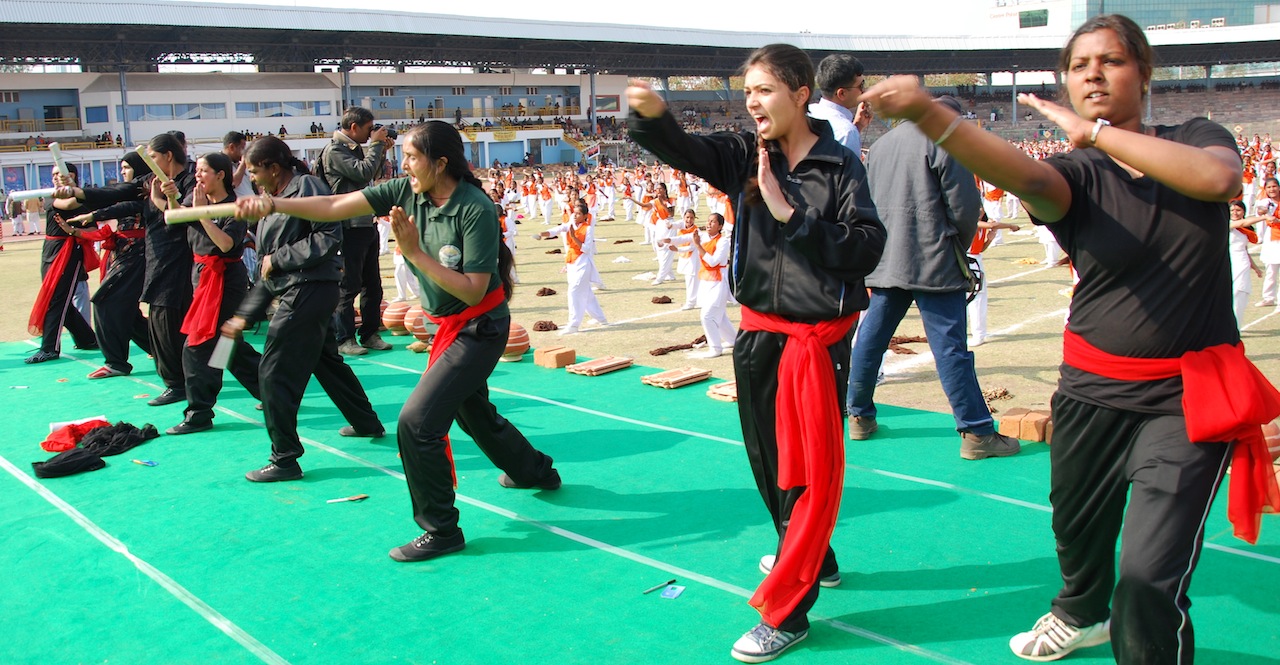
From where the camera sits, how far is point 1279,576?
13.7ft

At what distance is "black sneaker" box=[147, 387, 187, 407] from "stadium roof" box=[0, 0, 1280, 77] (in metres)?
40.3

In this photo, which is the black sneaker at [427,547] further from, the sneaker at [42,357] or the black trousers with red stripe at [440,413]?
the sneaker at [42,357]

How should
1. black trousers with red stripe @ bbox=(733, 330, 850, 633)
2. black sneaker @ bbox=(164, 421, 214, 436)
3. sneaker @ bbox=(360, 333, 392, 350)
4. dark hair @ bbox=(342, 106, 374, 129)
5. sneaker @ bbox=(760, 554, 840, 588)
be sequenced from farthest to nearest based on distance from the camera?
sneaker @ bbox=(360, 333, 392, 350), dark hair @ bbox=(342, 106, 374, 129), black sneaker @ bbox=(164, 421, 214, 436), sneaker @ bbox=(760, 554, 840, 588), black trousers with red stripe @ bbox=(733, 330, 850, 633)

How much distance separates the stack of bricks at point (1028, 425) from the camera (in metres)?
6.08

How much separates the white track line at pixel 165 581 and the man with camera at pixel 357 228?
2.74 m

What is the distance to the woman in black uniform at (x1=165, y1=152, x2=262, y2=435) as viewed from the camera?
6.64 m

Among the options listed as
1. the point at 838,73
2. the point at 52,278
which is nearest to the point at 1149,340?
the point at 838,73

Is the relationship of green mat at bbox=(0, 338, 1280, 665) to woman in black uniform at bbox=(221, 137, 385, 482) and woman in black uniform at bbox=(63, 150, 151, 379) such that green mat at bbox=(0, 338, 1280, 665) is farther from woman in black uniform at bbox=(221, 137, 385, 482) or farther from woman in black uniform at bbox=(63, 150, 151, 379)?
woman in black uniform at bbox=(63, 150, 151, 379)

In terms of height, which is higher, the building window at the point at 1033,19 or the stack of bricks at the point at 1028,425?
the building window at the point at 1033,19

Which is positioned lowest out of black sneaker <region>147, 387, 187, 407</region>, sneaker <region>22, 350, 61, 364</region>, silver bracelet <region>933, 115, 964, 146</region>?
black sneaker <region>147, 387, 187, 407</region>

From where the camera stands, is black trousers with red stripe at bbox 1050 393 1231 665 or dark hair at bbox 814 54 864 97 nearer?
black trousers with red stripe at bbox 1050 393 1231 665

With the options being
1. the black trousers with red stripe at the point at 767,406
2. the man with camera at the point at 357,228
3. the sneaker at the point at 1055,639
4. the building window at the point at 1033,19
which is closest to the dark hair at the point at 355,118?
the man with camera at the point at 357,228

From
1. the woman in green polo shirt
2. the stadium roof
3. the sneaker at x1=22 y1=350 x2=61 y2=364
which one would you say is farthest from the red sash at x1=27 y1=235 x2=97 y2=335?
the stadium roof

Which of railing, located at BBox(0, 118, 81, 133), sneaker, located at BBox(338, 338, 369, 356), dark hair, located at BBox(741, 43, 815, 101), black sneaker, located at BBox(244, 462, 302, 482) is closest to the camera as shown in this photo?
dark hair, located at BBox(741, 43, 815, 101)
